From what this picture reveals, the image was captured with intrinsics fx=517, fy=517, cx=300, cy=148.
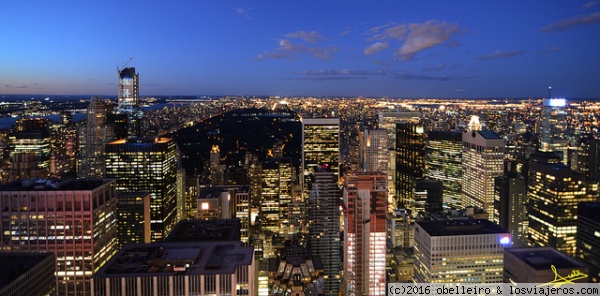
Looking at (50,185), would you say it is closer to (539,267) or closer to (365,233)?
(365,233)

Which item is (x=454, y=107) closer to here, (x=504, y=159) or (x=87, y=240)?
(x=504, y=159)

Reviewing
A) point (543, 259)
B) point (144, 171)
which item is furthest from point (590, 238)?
point (144, 171)

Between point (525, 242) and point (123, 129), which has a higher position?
point (123, 129)

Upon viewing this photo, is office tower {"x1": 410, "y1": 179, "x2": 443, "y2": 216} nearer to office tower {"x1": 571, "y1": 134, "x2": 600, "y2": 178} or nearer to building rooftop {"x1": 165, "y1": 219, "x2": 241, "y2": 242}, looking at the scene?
office tower {"x1": 571, "y1": 134, "x2": 600, "y2": 178}

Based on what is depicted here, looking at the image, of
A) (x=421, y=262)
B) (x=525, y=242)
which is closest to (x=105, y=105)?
(x=421, y=262)

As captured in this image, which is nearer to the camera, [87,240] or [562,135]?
[87,240]

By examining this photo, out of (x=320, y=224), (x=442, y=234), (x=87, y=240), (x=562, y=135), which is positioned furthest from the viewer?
(x=562, y=135)
